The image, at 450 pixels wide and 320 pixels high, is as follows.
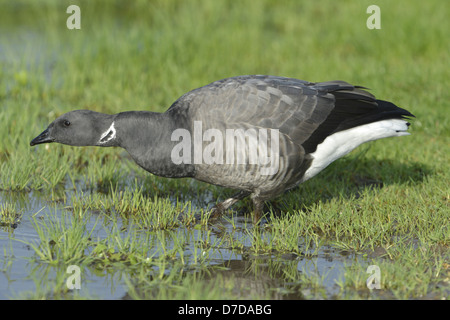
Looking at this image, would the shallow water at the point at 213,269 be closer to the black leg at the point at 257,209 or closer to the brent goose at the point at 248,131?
the black leg at the point at 257,209

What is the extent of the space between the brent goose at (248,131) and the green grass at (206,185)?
21.7 inches

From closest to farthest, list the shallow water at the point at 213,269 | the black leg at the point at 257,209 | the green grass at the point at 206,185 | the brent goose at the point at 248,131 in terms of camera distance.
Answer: the shallow water at the point at 213,269 → the green grass at the point at 206,185 → the brent goose at the point at 248,131 → the black leg at the point at 257,209

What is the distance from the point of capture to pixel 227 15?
14086mm

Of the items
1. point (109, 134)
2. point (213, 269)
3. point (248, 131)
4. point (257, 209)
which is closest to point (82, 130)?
point (109, 134)

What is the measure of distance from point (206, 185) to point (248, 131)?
6.26 ft

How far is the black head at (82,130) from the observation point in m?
6.65

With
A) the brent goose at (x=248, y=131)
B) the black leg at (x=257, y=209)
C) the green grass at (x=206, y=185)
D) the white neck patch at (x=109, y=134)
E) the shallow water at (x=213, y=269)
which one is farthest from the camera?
the black leg at (x=257, y=209)

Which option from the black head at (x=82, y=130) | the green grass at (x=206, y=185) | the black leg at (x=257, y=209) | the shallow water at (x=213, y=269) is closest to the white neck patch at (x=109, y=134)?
the black head at (x=82, y=130)

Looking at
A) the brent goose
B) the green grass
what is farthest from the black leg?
the green grass

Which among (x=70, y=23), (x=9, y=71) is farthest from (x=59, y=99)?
(x=70, y=23)

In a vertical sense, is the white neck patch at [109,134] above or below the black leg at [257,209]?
above

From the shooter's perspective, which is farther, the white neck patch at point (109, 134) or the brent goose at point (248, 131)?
the white neck patch at point (109, 134)
